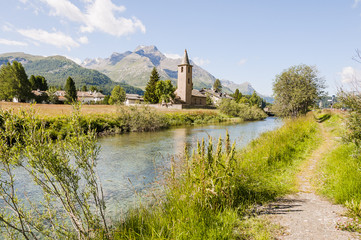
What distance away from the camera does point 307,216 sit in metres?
4.16

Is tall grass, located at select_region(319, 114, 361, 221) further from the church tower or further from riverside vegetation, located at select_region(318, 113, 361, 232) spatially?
the church tower

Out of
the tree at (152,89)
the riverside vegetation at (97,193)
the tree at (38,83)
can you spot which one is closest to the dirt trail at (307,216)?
the riverside vegetation at (97,193)

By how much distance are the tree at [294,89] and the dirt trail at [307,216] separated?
86.3 feet

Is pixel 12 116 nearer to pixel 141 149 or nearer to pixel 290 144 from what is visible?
pixel 290 144

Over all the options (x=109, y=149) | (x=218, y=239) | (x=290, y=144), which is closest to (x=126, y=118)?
(x=109, y=149)

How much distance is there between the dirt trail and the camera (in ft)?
11.5

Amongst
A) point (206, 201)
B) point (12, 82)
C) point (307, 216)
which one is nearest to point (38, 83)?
point (12, 82)

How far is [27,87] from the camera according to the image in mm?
60875

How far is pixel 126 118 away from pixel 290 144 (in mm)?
22142

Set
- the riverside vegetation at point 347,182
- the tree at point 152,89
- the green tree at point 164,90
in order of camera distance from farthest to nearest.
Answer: the tree at point 152,89, the green tree at point 164,90, the riverside vegetation at point 347,182

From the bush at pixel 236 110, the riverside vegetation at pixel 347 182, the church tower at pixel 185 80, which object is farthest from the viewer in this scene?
the church tower at pixel 185 80

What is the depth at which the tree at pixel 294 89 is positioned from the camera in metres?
28.4

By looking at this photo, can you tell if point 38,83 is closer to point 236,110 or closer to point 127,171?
point 236,110

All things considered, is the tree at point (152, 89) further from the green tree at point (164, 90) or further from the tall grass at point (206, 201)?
the tall grass at point (206, 201)
